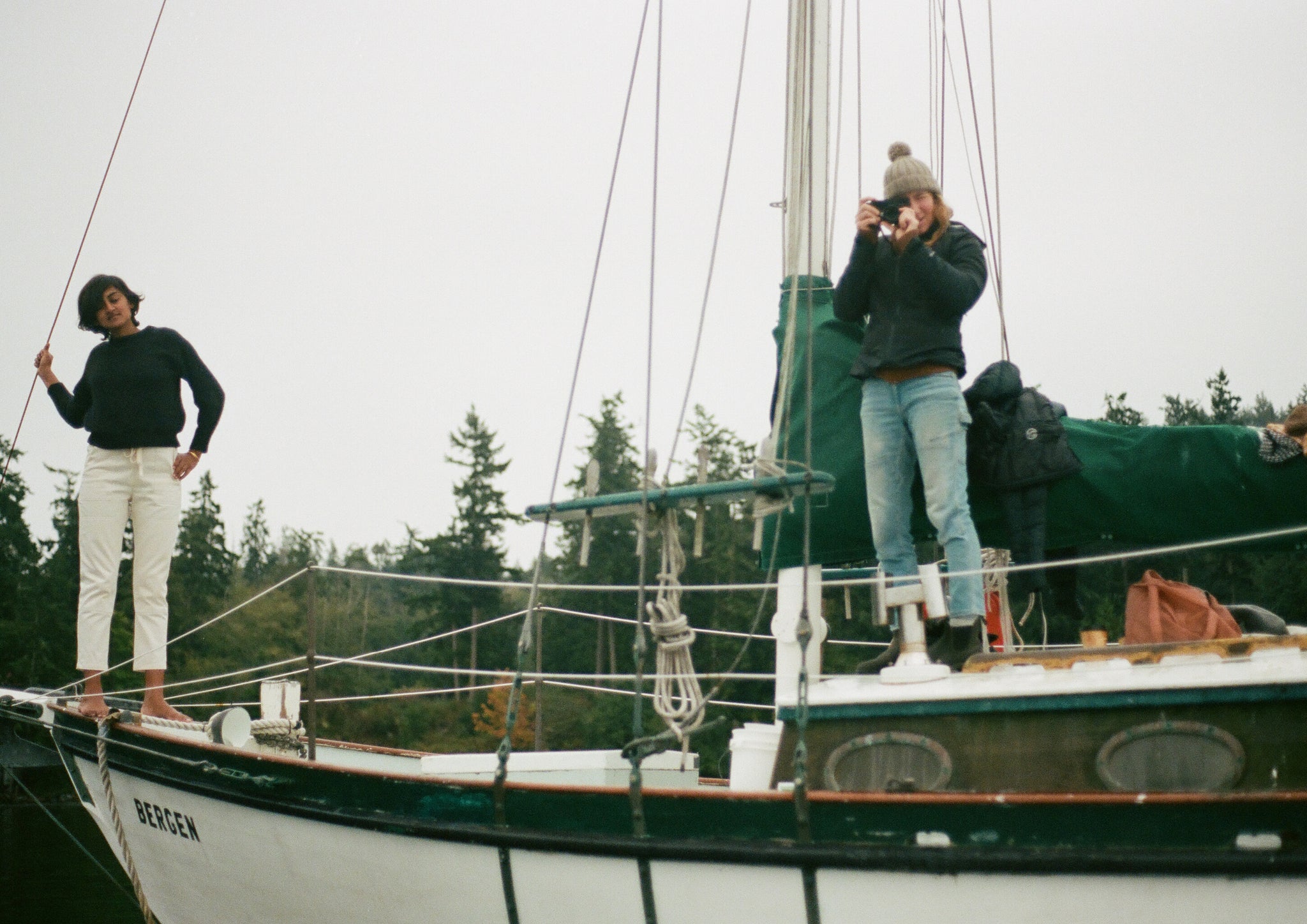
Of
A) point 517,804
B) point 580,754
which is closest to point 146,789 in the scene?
point 580,754

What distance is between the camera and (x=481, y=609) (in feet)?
159

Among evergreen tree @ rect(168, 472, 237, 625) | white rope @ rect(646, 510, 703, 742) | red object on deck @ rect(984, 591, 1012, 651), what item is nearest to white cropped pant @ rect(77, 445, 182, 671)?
white rope @ rect(646, 510, 703, 742)

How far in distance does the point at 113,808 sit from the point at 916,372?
3702mm

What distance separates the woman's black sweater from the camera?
4.91 meters

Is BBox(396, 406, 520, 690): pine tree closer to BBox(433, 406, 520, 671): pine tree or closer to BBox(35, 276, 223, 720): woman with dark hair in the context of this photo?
BBox(433, 406, 520, 671): pine tree

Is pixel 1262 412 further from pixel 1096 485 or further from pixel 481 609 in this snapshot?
pixel 1096 485

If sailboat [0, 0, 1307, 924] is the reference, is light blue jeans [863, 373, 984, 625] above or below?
above

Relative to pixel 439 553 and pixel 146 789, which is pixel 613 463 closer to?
pixel 439 553

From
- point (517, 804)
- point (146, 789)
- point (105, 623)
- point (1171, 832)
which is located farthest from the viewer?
point (105, 623)

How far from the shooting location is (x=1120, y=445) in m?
4.12

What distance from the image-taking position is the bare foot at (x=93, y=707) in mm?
4875

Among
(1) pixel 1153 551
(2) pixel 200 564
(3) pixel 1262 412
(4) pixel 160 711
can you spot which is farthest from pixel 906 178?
(3) pixel 1262 412

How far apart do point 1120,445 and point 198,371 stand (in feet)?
12.2

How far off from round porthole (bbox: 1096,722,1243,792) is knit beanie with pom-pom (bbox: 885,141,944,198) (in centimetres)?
190
